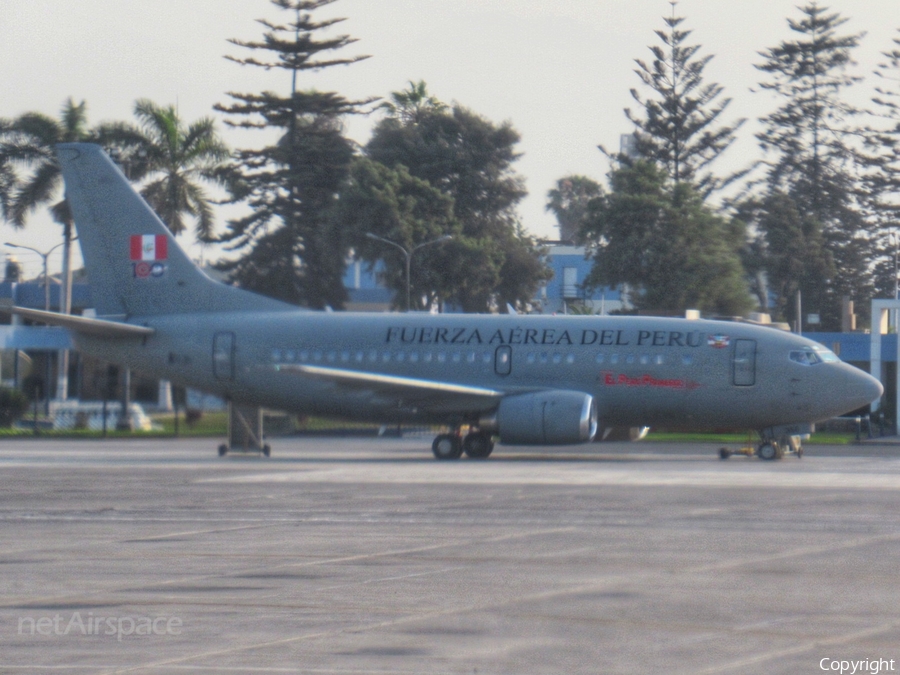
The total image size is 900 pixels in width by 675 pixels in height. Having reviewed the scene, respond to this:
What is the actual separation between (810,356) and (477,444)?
7.99m

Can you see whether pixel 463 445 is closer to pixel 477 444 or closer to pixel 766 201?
pixel 477 444

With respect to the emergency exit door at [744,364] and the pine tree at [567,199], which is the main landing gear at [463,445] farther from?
the pine tree at [567,199]

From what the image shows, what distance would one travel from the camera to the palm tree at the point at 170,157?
192 ft

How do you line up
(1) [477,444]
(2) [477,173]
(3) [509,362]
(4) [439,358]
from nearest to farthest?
(3) [509,362]
(1) [477,444]
(4) [439,358]
(2) [477,173]

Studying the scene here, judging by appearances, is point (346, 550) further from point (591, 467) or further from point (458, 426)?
point (458, 426)

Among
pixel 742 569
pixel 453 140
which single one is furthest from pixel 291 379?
pixel 453 140

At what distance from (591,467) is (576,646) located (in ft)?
59.9

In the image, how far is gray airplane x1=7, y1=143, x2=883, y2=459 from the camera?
29.4 meters

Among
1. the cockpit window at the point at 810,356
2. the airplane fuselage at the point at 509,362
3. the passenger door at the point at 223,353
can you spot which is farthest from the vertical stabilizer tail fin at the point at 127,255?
the cockpit window at the point at 810,356

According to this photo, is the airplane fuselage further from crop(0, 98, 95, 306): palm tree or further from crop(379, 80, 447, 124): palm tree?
crop(379, 80, 447, 124): palm tree

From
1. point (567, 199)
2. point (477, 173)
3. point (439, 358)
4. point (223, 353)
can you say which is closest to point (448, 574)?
point (439, 358)

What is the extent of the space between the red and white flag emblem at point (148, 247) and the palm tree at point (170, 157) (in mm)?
24655

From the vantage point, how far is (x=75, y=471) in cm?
2497

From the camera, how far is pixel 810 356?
1161 inches
